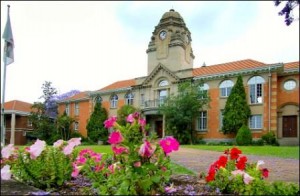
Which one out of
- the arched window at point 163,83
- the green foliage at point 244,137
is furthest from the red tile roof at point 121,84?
the green foliage at point 244,137

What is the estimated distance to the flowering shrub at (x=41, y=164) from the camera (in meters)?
3.40

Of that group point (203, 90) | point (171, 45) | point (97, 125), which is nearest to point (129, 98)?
point (97, 125)

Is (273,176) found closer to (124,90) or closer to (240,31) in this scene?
(240,31)

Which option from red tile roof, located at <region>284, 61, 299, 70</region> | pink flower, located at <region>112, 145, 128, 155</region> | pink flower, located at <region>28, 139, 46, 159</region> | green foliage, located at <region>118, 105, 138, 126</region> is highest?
red tile roof, located at <region>284, 61, 299, 70</region>

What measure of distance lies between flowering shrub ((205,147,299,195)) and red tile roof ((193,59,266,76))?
23.5m

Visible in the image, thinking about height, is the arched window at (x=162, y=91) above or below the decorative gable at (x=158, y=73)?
below

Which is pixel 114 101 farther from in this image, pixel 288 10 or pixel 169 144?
pixel 169 144

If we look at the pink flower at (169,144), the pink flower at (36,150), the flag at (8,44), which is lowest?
the pink flower at (36,150)

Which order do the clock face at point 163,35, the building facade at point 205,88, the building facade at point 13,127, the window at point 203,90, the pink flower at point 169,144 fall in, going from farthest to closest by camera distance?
1. the clock face at point 163,35
2. the window at point 203,90
3. the building facade at point 205,88
4. the building facade at point 13,127
5. the pink flower at point 169,144

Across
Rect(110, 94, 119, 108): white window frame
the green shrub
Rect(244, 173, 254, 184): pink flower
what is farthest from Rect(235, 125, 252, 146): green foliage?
Rect(244, 173, 254, 184): pink flower

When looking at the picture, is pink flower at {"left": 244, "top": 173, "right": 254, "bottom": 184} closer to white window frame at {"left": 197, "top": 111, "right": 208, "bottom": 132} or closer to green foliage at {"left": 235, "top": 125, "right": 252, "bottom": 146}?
green foliage at {"left": 235, "top": 125, "right": 252, "bottom": 146}

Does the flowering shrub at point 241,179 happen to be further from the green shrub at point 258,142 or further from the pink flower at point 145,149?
the green shrub at point 258,142

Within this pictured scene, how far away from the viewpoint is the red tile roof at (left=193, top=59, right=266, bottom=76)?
87.9 ft

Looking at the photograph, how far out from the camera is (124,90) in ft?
114
